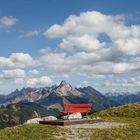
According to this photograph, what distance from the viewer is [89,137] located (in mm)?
32875

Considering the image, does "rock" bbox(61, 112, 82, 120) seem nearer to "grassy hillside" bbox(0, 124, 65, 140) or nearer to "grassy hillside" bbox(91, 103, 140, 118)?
"grassy hillside" bbox(0, 124, 65, 140)

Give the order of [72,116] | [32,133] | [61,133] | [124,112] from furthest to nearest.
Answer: [124,112]
[72,116]
[61,133]
[32,133]

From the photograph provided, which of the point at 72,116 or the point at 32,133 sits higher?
the point at 72,116

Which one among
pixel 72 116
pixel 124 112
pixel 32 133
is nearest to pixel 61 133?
pixel 32 133

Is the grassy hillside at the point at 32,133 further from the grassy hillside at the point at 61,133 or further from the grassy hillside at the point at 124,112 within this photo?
the grassy hillside at the point at 124,112

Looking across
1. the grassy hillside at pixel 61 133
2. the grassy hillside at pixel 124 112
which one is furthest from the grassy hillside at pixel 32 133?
the grassy hillside at pixel 124 112

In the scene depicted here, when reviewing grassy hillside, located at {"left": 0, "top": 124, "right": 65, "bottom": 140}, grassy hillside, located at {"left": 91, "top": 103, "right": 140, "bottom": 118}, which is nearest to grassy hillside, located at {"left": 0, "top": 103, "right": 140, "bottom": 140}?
grassy hillside, located at {"left": 0, "top": 124, "right": 65, "bottom": 140}

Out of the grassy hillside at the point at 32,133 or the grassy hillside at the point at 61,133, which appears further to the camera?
the grassy hillside at the point at 61,133

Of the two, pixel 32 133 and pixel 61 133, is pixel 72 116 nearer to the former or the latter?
pixel 61 133

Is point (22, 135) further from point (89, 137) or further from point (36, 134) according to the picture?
point (89, 137)

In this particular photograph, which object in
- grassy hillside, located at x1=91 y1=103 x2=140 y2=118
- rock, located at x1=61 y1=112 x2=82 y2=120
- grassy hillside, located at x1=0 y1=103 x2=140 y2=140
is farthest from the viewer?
grassy hillside, located at x1=91 y1=103 x2=140 y2=118

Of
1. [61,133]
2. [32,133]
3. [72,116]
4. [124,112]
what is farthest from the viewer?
[124,112]

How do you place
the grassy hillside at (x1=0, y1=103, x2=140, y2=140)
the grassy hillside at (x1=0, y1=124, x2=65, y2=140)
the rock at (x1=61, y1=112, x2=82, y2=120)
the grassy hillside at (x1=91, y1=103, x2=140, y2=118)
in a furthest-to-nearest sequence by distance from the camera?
the grassy hillside at (x1=91, y1=103, x2=140, y2=118) → the rock at (x1=61, y1=112, x2=82, y2=120) → the grassy hillside at (x1=0, y1=103, x2=140, y2=140) → the grassy hillside at (x1=0, y1=124, x2=65, y2=140)

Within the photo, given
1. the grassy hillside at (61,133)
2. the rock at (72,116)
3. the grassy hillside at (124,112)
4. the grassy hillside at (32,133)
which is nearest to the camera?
the grassy hillside at (32,133)
